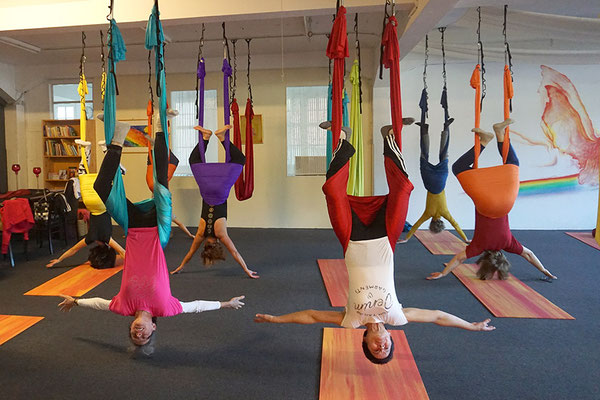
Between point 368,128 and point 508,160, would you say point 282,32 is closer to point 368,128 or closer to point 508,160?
point 368,128

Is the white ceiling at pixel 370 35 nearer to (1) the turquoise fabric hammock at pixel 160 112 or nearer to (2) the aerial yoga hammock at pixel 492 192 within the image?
(2) the aerial yoga hammock at pixel 492 192

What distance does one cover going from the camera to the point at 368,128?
749 cm

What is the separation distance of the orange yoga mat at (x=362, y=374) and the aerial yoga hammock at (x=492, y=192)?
52.4 inches

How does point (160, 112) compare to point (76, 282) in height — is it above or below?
above

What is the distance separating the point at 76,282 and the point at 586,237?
295 inches

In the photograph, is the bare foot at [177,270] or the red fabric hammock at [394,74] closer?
the red fabric hammock at [394,74]

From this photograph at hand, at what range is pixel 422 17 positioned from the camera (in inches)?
152

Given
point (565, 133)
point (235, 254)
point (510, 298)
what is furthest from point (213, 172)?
point (565, 133)

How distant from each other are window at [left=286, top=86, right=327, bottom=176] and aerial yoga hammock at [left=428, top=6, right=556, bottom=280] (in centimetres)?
366

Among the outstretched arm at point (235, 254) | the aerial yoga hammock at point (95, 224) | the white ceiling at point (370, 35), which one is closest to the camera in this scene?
the aerial yoga hammock at point (95, 224)

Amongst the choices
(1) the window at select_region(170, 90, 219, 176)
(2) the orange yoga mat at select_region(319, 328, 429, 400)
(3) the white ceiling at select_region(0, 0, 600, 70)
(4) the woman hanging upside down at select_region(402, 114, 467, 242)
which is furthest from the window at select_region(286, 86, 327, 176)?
(2) the orange yoga mat at select_region(319, 328, 429, 400)

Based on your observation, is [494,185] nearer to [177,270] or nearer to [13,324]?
[177,270]

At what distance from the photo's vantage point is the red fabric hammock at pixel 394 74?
7.79 feet

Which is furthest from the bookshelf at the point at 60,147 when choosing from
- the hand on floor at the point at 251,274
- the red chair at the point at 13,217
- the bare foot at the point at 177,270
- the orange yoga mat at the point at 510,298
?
the orange yoga mat at the point at 510,298
